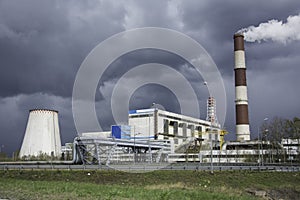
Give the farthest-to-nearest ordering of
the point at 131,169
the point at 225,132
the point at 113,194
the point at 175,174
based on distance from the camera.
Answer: the point at 225,132 → the point at 131,169 → the point at 175,174 → the point at 113,194

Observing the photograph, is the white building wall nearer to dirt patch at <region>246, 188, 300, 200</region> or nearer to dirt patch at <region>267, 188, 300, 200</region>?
dirt patch at <region>267, 188, 300, 200</region>

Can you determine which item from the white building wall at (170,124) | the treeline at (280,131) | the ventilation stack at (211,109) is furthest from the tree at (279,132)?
the ventilation stack at (211,109)

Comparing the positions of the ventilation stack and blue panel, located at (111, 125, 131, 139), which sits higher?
the ventilation stack

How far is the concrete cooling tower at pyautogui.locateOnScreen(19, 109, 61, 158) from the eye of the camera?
68125mm

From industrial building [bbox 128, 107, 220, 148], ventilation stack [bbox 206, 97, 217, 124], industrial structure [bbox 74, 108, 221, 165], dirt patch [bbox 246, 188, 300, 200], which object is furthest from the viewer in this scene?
ventilation stack [bbox 206, 97, 217, 124]

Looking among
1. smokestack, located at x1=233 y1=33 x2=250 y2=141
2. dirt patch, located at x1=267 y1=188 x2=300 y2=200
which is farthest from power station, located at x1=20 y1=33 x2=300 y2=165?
dirt patch, located at x1=267 y1=188 x2=300 y2=200

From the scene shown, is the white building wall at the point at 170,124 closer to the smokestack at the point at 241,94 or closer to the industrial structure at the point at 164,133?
the industrial structure at the point at 164,133

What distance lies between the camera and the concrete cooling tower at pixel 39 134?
2682 inches

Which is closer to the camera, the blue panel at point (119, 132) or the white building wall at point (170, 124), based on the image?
the blue panel at point (119, 132)

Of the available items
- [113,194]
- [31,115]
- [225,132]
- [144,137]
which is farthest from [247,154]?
[113,194]

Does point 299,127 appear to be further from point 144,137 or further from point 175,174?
point 144,137

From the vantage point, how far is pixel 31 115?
70000 millimetres

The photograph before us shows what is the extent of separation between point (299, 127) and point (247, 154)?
14.7 meters

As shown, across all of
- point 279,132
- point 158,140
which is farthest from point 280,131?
point 158,140
